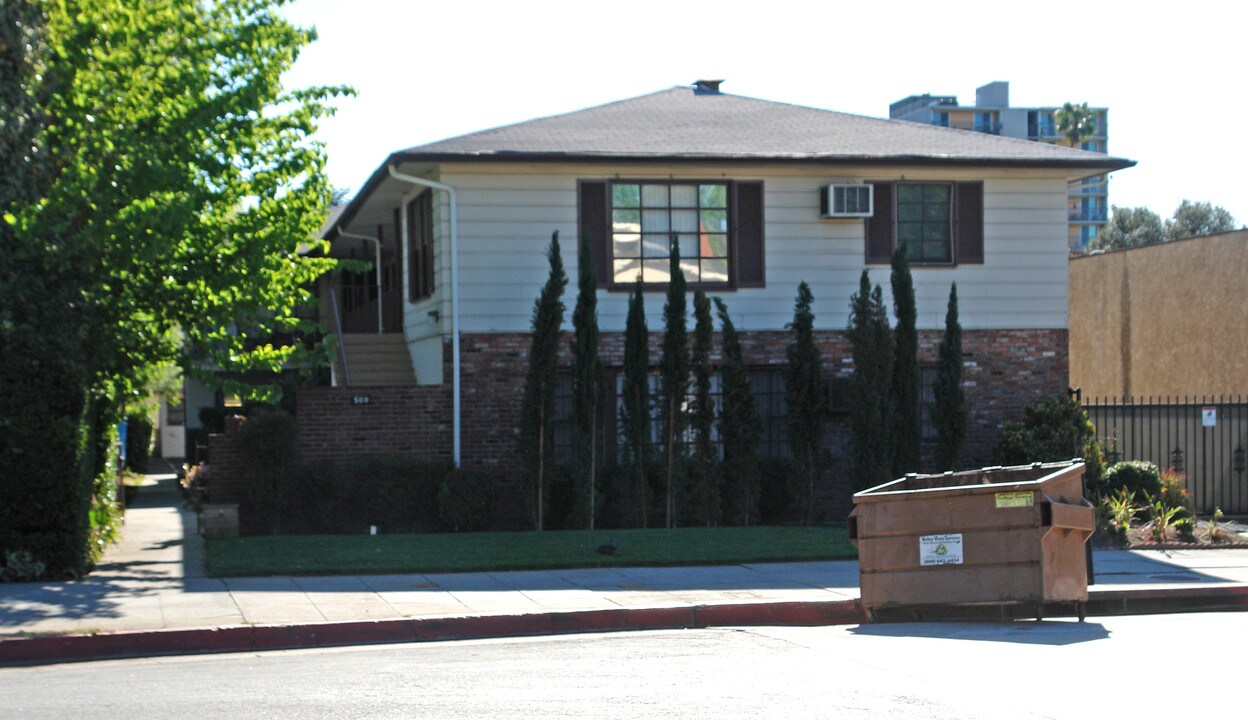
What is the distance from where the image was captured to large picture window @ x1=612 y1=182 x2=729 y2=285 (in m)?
19.5

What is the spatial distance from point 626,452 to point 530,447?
1.35 meters

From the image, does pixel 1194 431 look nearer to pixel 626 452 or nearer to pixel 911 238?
pixel 911 238

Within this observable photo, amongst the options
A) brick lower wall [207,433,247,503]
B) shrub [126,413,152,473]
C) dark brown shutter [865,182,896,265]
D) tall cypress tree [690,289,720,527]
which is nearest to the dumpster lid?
tall cypress tree [690,289,720,527]

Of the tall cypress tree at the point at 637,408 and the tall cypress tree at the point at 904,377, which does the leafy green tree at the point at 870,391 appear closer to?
the tall cypress tree at the point at 904,377

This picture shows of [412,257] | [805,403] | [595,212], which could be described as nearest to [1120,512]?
[805,403]

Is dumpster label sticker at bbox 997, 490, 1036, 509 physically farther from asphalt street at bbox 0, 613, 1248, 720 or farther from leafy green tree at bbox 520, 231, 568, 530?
leafy green tree at bbox 520, 231, 568, 530

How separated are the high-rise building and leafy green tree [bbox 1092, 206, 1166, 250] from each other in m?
21.8

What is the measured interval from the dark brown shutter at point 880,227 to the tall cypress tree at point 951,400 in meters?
1.28

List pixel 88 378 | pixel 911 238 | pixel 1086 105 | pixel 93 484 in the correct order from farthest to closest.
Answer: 1. pixel 1086 105
2. pixel 911 238
3. pixel 93 484
4. pixel 88 378

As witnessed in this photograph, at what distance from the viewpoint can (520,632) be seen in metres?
11.2

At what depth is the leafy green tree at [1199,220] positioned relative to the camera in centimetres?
7031

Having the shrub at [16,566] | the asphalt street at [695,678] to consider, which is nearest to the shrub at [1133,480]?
the asphalt street at [695,678]

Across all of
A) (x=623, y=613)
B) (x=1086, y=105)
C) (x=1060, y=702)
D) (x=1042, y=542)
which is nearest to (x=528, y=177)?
(x=623, y=613)

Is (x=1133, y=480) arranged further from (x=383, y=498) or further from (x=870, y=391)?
(x=383, y=498)
